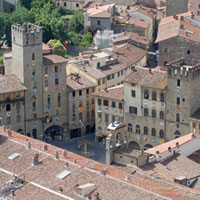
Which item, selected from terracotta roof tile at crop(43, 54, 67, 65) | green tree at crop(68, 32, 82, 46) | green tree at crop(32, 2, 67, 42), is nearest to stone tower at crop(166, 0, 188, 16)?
green tree at crop(68, 32, 82, 46)

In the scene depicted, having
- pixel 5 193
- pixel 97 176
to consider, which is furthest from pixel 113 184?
pixel 5 193

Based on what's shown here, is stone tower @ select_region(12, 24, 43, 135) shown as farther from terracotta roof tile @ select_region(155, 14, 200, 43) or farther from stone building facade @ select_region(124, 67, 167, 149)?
terracotta roof tile @ select_region(155, 14, 200, 43)

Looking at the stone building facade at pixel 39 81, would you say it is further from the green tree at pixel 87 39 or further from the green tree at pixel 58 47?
the green tree at pixel 87 39

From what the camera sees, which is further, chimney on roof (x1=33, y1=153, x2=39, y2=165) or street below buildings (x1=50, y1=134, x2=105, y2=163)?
street below buildings (x1=50, y1=134, x2=105, y2=163)

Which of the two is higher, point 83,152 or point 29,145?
point 29,145

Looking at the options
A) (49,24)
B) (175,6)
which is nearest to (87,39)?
(49,24)

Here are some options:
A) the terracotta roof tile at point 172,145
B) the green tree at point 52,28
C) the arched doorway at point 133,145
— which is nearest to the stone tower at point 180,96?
the arched doorway at point 133,145

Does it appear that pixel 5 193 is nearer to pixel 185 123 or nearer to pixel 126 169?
pixel 126 169
